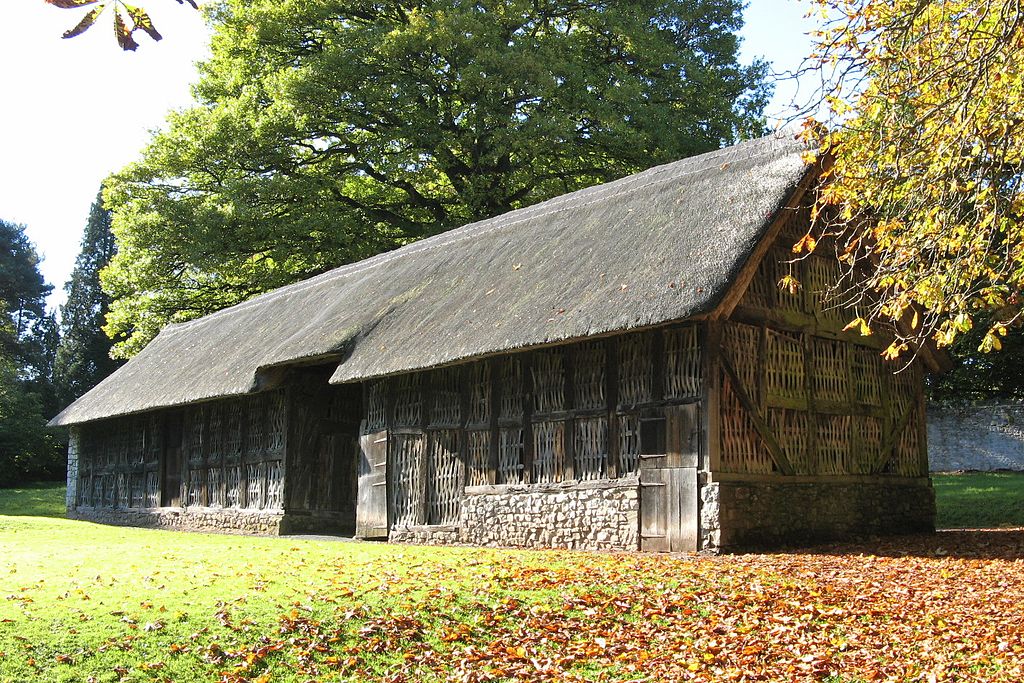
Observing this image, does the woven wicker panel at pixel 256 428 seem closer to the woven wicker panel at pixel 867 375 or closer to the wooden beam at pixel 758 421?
the wooden beam at pixel 758 421

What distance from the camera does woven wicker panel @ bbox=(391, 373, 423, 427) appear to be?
17.0 meters

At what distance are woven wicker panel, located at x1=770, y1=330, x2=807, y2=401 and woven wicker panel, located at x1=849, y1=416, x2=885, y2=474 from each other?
1.50 m

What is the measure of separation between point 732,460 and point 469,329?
4376 millimetres

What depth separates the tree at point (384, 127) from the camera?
28.1 m

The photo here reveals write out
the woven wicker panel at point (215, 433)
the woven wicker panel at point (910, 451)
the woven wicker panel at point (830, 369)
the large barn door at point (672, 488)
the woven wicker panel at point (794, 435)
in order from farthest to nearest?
1. the woven wicker panel at point (215, 433)
2. the woven wicker panel at point (910, 451)
3. the woven wicker panel at point (830, 369)
4. the woven wicker panel at point (794, 435)
5. the large barn door at point (672, 488)

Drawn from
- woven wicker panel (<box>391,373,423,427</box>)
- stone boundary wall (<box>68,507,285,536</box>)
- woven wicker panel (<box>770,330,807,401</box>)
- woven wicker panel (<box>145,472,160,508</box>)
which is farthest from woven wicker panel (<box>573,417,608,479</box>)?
woven wicker panel (<box>145,472,160,508</box>)

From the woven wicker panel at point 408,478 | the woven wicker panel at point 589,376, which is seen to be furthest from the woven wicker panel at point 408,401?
the woven wicker panel at point 589,376

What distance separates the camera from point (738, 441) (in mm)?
13508

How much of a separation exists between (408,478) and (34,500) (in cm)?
2140

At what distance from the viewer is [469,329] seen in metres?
15.4

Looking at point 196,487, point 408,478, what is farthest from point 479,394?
point 196,487

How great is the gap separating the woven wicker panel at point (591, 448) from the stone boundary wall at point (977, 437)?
17904 mm

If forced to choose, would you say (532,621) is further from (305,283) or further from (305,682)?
(305,283)

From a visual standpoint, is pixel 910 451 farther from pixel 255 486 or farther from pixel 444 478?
pixel 255 486
